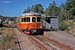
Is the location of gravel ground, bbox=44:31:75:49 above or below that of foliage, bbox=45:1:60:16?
below

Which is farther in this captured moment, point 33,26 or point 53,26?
point 53,26

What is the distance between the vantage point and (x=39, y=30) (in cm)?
3184

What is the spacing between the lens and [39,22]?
31750 millimetres

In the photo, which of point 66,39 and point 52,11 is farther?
point 52,11

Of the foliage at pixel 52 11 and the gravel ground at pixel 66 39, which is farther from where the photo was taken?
the foliage at pixel 52 11

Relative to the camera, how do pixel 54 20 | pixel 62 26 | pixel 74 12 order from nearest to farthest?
pixel 62 26 < pixel 54 20 < pixel 74 12

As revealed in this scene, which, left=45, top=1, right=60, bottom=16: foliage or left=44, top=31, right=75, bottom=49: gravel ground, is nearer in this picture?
left=44, top=31, right=75, bottom=49: gravel ground

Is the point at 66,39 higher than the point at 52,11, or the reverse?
the point at 52,11

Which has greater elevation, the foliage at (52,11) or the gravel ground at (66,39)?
the foliage at (52,11)

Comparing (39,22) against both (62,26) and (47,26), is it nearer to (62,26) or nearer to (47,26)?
(62,26)

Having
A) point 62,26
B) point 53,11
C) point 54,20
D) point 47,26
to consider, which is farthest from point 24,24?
point 53,11

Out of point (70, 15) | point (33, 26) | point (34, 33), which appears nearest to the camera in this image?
point (33, 26)

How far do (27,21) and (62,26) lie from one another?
35.5ft

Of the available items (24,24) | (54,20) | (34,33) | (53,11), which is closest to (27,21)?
(24,24)
